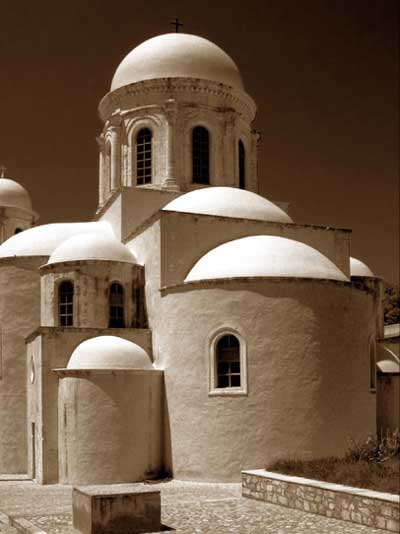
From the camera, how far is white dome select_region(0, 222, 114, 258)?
2114 cm

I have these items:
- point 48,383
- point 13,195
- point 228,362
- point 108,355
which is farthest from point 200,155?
point 13,195

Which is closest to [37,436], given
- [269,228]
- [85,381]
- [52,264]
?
[85,381]

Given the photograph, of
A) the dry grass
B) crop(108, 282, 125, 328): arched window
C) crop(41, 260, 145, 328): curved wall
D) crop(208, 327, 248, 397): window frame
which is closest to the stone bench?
the dry grass

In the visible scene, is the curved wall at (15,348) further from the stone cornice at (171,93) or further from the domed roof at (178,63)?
the domed roof at (178,63)

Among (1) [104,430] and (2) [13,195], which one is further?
(2) [13,195]

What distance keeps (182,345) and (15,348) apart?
5434 mm

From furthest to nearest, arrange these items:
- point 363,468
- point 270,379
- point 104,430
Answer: point 104,430, point 270,379, point 363,468

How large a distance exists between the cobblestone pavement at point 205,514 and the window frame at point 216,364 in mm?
1933

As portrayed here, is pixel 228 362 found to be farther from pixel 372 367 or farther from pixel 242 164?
pixel 242 164

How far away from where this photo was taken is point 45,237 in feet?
70.5

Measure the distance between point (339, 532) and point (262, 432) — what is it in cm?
636

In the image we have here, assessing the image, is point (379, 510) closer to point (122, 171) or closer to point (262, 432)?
point (262, 432)

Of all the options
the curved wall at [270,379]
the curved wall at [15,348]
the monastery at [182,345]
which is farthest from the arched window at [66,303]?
the curved wall at [270,379]

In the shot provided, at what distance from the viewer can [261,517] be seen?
11031 mm
